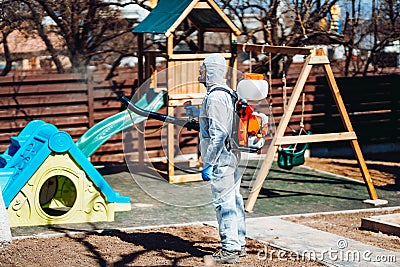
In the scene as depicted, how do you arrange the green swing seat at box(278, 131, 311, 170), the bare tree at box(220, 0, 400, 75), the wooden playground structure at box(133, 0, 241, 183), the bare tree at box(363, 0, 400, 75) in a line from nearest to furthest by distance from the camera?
the green swing seat at box(278, 131, 311, 170)
the wooden playground structure at box(133, 0, 241, 183)
the bare tree at box(220, 0, 400, 75)
the bare tree at box(363, 0, 400, 75)

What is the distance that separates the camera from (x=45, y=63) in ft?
50.3

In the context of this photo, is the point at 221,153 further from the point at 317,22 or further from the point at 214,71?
the point at 317,22

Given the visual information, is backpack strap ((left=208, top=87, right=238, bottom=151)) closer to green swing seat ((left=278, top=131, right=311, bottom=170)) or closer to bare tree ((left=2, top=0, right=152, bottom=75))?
green swing seat ((left=278, top=131, right=311, bottom=170))

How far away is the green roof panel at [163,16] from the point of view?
35.7 feet

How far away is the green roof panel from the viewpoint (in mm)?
10867

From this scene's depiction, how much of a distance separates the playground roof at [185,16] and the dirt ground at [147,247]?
3.77m

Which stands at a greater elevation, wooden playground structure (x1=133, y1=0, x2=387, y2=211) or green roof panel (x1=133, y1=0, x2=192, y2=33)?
green roof panel (x1=133, y1=0, x2=192, y2=33)

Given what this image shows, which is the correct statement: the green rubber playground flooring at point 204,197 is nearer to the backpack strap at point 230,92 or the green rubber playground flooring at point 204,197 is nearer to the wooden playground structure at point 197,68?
the wooden playground structure at point 197,68

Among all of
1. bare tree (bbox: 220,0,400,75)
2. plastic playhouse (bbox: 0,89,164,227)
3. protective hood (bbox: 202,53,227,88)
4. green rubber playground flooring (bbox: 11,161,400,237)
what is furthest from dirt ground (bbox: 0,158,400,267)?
bare tree (bbox: 220,0,400,75)

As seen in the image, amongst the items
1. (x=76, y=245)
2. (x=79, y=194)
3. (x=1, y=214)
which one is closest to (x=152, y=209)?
(x=79, y=194)

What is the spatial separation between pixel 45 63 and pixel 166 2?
14.9 ft

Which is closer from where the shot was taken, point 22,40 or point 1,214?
point 1,214

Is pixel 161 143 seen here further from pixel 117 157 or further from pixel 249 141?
pixel 249 141

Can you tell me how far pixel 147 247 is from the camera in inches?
279
